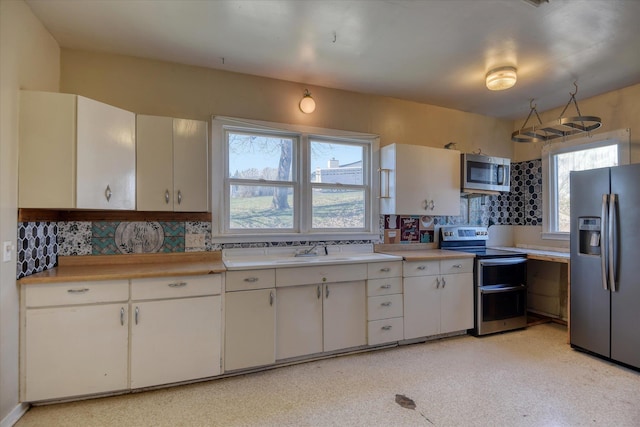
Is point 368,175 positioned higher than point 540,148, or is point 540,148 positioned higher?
point 540,148

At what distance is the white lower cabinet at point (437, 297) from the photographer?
318 cm

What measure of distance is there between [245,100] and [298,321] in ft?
6.97

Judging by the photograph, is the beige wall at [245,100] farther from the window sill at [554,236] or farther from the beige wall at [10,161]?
the window sill at [554,236]

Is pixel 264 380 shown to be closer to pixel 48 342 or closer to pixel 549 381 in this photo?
pixel 48 342

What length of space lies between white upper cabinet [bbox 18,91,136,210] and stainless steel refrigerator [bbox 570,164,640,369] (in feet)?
13.4

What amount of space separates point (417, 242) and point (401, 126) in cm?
140

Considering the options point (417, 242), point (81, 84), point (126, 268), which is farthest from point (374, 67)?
point (126, 268)

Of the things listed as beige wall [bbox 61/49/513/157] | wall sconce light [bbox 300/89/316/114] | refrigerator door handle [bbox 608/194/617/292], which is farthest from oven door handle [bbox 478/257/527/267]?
wall sconce light [bbox 300/89/316/114]

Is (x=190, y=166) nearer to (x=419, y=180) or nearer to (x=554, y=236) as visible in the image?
(x=419, y=180)

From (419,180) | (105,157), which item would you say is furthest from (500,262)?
(105,157)

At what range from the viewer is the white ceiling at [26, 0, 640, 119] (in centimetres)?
214

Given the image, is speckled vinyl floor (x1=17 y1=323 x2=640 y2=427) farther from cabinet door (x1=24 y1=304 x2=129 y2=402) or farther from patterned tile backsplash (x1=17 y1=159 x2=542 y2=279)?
patterned tile backsplash (x1=17 y1=159 x2=542 y2=279)

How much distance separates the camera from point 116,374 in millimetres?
2227

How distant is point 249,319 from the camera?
2.58 meters
